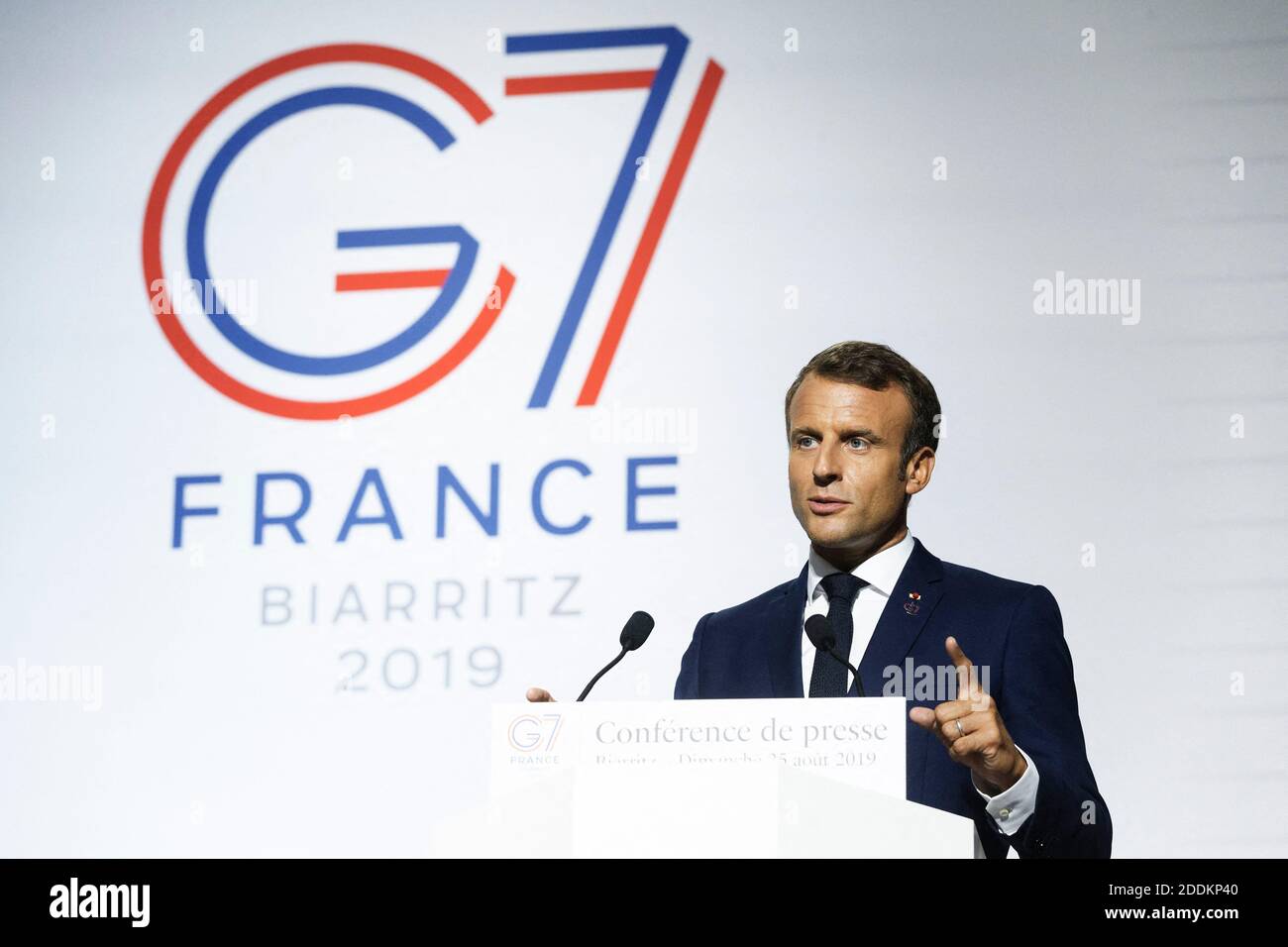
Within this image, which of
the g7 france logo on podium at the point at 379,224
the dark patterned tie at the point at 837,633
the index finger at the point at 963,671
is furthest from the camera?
the g7 france logo on podium at the point at 379,224

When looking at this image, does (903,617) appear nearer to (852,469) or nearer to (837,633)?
(837,633)

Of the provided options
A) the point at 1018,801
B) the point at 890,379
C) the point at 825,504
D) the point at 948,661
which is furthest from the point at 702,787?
the point at 890,379

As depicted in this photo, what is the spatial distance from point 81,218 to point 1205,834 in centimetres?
396

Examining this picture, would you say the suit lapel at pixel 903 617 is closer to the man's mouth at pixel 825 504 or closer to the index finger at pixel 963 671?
the man's mouth at pixel 825 504

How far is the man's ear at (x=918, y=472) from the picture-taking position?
4.31m

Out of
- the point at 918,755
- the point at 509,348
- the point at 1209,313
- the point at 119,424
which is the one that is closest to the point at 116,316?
the point at 119,424

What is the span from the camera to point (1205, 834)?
168 inches

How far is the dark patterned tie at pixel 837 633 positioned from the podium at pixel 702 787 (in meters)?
1.05

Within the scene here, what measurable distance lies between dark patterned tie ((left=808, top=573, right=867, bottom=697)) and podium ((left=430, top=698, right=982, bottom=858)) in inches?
41.4

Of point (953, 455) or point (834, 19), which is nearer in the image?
point (953, 455)

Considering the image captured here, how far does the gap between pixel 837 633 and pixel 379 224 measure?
214 cm

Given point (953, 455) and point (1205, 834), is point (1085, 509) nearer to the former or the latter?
point (953, 455)

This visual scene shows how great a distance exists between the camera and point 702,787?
2.42 metres

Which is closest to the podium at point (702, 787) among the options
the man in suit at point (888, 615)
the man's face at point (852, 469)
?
the man in suit at point (888, 615)
